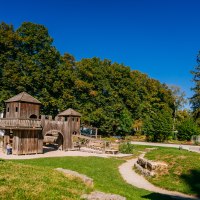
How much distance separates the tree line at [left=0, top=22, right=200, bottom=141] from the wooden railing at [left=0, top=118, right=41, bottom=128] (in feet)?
53.3

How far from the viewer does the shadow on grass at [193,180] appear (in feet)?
55.4

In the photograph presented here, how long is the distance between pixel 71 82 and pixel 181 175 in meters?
40.7

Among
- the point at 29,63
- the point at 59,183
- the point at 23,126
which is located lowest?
the point at 59,183

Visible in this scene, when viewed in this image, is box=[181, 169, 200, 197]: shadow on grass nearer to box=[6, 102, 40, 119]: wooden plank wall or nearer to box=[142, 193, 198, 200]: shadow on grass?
box=[142, 193, 198, 200]: shadow on grass

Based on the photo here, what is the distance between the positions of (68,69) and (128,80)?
15.9 meters

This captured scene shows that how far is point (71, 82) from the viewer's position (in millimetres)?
56750

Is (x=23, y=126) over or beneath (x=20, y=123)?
beneath

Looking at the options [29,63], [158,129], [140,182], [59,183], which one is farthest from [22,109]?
[158,129]

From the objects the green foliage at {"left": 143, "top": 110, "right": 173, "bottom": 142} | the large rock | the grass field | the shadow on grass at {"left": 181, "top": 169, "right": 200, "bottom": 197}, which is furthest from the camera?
the green foliage at {"left": 143, "top": 110, "right": 173, "bottom": 142}

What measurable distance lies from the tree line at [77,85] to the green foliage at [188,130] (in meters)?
2.73

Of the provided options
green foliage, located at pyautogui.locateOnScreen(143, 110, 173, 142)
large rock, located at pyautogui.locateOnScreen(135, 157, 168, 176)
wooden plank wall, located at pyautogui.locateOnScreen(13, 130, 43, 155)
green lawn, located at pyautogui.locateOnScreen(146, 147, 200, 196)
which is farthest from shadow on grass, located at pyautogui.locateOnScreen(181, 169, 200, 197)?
green foliage, located at pyautogui.locateOnScreen(143, 110, 173, 142)

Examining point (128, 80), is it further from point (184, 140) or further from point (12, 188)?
point (12, 188)

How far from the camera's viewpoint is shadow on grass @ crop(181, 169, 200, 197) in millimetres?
16891

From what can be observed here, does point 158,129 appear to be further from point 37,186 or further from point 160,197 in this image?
point 37,186
